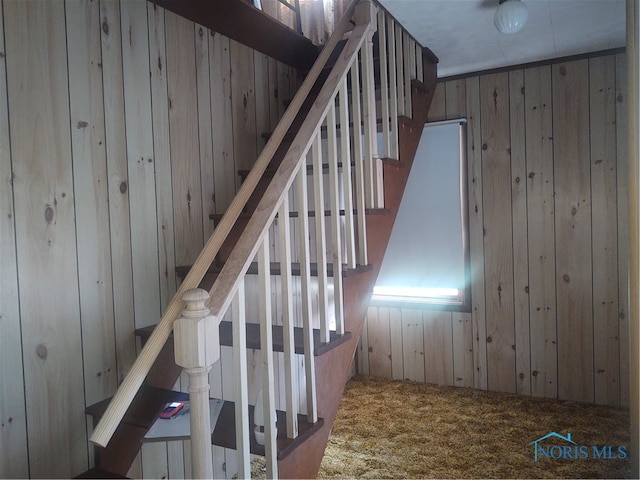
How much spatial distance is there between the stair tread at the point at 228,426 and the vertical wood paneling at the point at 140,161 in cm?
33

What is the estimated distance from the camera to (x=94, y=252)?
1.83m

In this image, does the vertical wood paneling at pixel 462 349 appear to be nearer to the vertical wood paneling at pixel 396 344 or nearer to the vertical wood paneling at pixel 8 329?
the vertical wood paneling at pixel 396 344

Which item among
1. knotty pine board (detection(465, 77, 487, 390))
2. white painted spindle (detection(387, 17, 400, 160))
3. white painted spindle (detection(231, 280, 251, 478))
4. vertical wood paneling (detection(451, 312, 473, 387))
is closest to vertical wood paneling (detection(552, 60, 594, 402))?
knotty pine board (detection(465, 77, 487, 390))

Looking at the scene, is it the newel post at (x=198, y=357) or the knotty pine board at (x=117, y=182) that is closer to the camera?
the newel post at (x=198, y=357)

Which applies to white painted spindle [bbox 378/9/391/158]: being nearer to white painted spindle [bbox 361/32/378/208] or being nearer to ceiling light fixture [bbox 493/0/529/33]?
white painted spindle [bbox 361/32/378/208]

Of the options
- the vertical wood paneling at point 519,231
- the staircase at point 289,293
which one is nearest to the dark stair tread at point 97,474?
the staircase at point 289,293

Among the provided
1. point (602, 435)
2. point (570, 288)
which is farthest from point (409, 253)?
point (602, 435)

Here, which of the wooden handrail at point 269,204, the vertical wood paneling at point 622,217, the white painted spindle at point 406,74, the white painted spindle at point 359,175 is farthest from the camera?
the vertical wood paneling at point 622,217

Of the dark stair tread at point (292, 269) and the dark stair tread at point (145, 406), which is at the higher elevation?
the dark stair tread at point (292, 269)

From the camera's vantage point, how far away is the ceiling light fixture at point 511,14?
2258 mm

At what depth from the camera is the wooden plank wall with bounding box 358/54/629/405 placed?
3.12m

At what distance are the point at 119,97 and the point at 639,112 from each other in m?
1.98

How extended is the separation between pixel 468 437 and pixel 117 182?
2.35 meters

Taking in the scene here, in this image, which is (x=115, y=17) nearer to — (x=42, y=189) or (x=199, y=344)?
(x=42, y=189)
